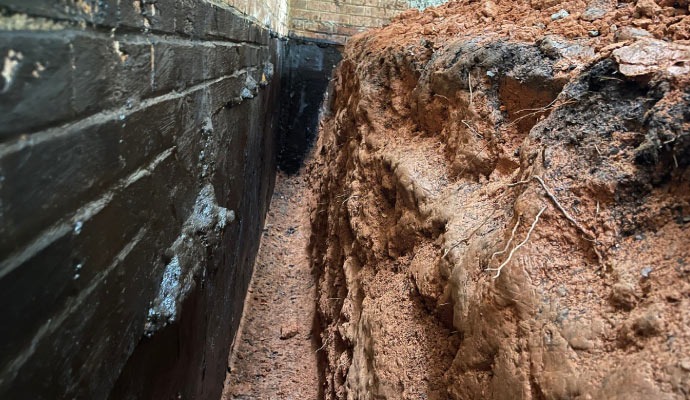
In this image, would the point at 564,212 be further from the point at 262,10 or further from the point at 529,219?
the point at 262,10

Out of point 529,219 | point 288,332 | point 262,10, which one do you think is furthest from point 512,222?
A: point 262,10

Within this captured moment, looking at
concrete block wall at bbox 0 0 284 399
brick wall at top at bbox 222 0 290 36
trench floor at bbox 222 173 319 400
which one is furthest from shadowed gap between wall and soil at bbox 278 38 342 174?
concrete block wall at bbox 0 0 284 399

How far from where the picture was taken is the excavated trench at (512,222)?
A: 1.01 m

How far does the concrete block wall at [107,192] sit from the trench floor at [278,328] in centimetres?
100

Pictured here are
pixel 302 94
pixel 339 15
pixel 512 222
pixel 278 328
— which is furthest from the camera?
pixel 302 94

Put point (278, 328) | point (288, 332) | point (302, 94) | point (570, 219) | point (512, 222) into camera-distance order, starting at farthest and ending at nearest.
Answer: point (302, 94), point (278, 328), point (288, 332), point (512, 222), point (570, 219)

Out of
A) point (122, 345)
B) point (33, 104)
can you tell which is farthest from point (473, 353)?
point (33, 104)

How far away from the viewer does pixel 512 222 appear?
4.39ft

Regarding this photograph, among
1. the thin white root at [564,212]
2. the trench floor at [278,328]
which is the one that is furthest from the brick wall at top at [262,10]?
the trench floor at [278,328]

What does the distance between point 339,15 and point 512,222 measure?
5.98 m

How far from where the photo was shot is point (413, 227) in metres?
2.03

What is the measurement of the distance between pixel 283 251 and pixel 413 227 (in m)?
2.82

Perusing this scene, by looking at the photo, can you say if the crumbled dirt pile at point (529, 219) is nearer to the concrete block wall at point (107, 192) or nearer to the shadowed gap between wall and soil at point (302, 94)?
Result: the concrete block wall at point (107, 192)

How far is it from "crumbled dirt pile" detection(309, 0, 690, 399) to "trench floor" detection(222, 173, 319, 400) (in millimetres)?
427
